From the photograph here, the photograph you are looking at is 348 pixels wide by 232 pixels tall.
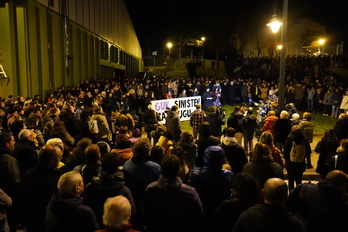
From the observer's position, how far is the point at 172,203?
368 centimetres

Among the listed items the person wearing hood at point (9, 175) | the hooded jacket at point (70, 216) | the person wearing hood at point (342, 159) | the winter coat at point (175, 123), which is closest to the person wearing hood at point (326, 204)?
the person wearing hood at point (342, 159)

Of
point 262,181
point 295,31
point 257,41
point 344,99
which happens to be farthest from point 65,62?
point 295,31

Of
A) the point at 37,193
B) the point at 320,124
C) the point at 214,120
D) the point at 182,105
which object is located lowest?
the point at 320,124

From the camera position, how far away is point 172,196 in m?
3.68

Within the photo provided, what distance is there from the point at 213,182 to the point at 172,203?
31.2 inches

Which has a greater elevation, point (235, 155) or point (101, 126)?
point (101, 126)

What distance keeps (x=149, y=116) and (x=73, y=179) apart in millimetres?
7389

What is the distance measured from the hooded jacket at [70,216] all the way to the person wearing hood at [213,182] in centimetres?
150

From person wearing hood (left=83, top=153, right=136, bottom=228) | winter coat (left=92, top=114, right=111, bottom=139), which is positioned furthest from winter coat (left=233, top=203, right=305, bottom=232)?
winter coat (left=92, top=114, right=111, bottom=139)

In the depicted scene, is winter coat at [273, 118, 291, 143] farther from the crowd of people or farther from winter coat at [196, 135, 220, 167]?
winter coat at [196, 135, 220, 167]

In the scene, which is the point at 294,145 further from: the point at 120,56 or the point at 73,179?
the point at 120,56

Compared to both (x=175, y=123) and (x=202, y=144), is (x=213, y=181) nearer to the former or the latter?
(x=202, y=144)

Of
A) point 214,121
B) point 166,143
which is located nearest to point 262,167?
point 166,143

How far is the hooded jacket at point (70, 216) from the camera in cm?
331
